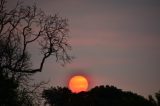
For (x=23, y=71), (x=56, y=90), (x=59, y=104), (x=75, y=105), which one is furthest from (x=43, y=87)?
(x=56, y=90)

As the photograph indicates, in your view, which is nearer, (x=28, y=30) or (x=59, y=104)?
(x=28, y=30)

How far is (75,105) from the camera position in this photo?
93688mm

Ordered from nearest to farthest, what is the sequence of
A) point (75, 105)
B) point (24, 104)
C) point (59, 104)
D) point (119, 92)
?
point (24, 104) → point (75, 105) → point (119, 92) → point (59, 104)

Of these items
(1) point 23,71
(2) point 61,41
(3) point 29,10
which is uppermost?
(3) point 29,10

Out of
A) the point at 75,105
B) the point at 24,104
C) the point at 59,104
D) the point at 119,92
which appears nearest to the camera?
the point at 24,104

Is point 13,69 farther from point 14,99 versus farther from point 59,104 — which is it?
point 59,104

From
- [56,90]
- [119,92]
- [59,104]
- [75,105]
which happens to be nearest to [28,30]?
[75,105]

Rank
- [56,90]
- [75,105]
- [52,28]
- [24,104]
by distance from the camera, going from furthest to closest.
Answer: [56,90]
[75,105]
[52,28]
[24,104]

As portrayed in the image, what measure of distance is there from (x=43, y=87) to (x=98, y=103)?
2525 inches

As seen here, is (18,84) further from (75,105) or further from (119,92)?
(119,92)

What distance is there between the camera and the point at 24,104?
99.1ft

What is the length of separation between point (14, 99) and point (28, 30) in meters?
5.12

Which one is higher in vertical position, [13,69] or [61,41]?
Answer: [61,41]

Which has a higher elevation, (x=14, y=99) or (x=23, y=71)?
(x=23, y=71)
